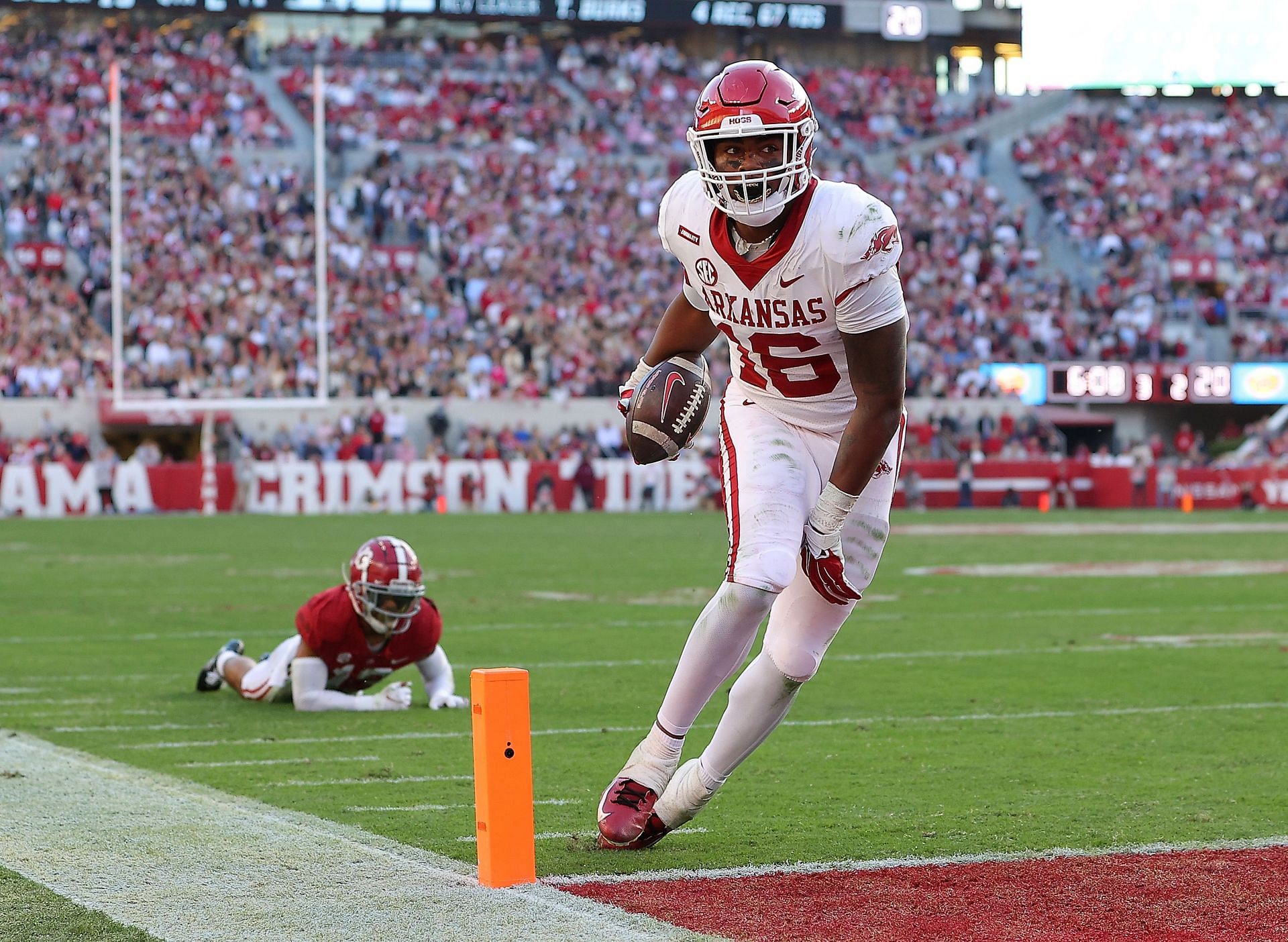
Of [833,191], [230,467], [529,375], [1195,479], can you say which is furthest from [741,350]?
[1195,479]

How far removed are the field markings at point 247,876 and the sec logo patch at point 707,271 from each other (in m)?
1.53

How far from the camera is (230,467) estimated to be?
26.6m

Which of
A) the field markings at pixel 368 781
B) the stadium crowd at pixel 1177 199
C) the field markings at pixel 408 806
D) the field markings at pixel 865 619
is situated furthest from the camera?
the stadium crowd at pixel 1177 199

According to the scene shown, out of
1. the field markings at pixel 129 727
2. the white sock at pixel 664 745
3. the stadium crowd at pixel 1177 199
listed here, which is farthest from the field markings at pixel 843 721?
the stadium crowd at pixel 1177 199

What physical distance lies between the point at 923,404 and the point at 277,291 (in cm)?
1069

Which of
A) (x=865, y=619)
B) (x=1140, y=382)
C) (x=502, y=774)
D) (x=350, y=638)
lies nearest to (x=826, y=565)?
(x=502, y=774)

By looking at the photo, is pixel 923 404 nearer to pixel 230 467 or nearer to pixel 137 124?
pixel 230 467

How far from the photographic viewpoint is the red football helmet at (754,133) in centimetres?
426

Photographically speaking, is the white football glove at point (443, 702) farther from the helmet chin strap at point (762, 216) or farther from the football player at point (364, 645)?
the helmet chin strap at point (762, 216)

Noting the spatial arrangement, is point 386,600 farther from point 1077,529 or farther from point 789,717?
point 1077,529

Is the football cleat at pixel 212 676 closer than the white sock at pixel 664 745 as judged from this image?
No

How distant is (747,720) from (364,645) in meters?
3.17

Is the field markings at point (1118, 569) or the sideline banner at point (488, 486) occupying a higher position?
the field markings at point (1118, 569)

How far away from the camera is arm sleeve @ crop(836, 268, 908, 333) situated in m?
4.30
